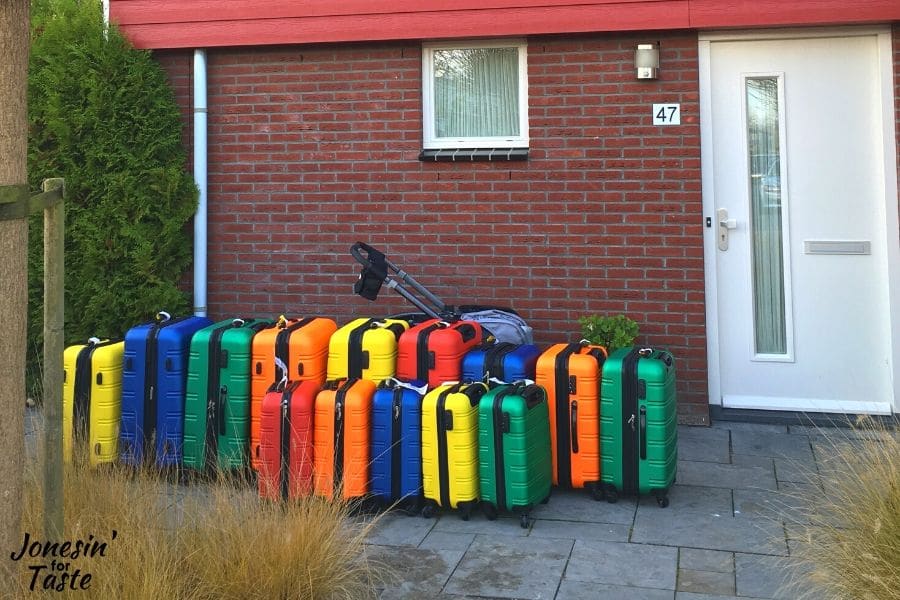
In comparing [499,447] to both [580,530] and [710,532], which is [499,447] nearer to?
[580,530]

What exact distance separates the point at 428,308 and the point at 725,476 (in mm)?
2097

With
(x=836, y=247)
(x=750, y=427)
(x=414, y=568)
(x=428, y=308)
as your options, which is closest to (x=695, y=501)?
(x=750, y=427)

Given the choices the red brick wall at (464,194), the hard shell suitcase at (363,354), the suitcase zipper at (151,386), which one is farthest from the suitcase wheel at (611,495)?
the suitcase zipper at (151,386)

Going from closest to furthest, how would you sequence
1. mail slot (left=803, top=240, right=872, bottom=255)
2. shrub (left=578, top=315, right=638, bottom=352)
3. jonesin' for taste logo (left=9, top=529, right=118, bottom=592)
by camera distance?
jonesin' for taste logo (left=9, top=529, right=118, bottom=592)
shrub (left=578, top=315, right=638, bottom=352)
mail slot (left=803, top=240, right=872, bottom=255)

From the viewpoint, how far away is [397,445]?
5.17 meters

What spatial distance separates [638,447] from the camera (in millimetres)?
5266

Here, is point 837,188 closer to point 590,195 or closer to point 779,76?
point 779,76

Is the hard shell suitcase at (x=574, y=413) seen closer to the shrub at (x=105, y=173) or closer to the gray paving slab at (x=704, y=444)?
the gray paving slab at (x=704, y=444)

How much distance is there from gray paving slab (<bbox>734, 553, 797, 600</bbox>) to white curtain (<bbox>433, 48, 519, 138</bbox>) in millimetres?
3747

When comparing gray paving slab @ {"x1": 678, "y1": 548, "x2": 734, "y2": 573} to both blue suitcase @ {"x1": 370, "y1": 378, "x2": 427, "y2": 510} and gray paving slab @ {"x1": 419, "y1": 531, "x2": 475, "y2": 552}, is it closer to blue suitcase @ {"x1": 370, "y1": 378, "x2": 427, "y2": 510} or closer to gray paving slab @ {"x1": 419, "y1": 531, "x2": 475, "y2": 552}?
gray paving slab @ {"x1": 419, "y1": 531, "x2": 475, "y2": 552}

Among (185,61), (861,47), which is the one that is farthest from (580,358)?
(185,61)

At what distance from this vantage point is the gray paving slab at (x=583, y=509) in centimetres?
517

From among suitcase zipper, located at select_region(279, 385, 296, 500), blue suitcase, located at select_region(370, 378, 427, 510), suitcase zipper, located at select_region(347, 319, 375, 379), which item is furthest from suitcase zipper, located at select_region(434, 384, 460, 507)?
suitcase zipper, located at select_region(279, 385, 296, 500)

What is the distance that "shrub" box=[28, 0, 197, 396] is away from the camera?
23.7 feet
